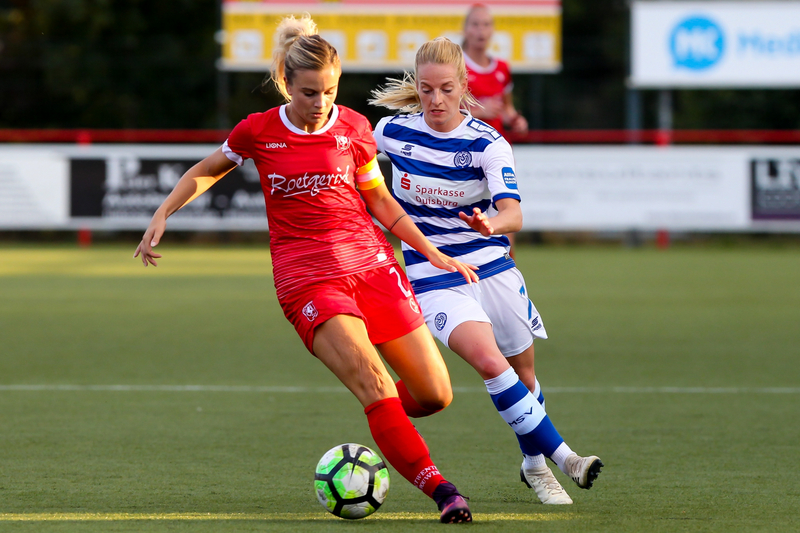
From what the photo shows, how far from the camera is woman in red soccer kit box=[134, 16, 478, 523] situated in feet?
12.9

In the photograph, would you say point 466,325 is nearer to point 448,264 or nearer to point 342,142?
point 448,264

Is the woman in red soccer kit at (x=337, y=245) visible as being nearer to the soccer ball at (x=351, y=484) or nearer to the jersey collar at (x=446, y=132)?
the soccer ball at (x=351, y=484)

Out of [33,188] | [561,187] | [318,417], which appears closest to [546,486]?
[318,417]

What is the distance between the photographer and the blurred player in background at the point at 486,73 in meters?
7.45

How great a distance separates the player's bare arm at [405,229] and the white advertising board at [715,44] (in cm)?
1559

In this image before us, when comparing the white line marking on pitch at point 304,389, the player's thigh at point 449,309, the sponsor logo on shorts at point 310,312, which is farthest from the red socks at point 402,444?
the white line marking on pitch at point 304,389

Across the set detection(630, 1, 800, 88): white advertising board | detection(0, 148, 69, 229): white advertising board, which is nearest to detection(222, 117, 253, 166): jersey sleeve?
detection(0, 148, 69, 229): white advertising board

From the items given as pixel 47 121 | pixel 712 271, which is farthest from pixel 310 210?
pixel 47 121

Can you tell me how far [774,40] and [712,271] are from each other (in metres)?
6.09

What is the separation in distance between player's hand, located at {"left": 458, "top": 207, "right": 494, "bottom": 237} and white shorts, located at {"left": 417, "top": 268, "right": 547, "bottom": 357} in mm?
478

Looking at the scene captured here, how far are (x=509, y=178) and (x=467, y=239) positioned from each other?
34 centimetres

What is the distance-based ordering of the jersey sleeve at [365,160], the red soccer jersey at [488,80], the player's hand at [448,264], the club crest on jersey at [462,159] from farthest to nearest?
the red soccer jersey at [488,80] < the club crest on jersey at [462,159] < the jersey sleeve at [365,160] < the player's hand at [448,264]

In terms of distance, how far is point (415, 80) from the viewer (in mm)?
4590

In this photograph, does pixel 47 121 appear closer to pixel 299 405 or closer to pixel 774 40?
pixel 774 40
